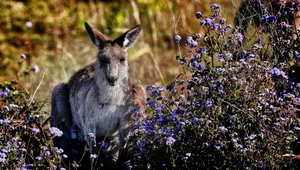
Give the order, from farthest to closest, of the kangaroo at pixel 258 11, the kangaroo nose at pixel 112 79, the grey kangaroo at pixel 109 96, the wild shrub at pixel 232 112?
the grey kangaroo at pixel 109 96 → the kangaroo nose at pixel 112 79 → the kangaroo at pixel 258 11 → the wild shrub at pixel 232 112

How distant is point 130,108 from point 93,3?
6.43 meters

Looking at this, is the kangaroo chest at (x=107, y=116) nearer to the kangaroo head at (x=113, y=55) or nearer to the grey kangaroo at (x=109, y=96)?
the grey kangaroo at (x=109, y=96)

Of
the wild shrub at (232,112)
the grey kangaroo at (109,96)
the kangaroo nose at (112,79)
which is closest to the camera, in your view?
the wild shrub at (232,112)

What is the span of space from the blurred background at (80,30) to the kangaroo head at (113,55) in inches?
164

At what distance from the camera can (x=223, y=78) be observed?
5.51m

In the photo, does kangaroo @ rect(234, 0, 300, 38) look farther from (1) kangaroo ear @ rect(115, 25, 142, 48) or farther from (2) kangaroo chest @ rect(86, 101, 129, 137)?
(2) kangaroo chest @ rect(86, 101, 129, 137)

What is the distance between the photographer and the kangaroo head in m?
6.79

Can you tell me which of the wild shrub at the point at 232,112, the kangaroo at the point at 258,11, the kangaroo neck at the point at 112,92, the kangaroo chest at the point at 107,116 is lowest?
the wild shrub at the point at 232,112

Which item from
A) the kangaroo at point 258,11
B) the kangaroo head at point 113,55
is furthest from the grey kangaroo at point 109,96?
the kangaroo at point 258,11

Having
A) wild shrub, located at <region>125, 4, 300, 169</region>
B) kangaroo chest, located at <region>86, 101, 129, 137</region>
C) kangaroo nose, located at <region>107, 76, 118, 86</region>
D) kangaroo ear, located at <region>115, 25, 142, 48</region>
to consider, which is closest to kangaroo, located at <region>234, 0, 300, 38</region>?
wild shrub, located at <region>125, 4, 300, 169</region>

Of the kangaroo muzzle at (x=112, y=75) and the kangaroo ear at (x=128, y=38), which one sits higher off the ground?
the kangaroo ear at (x=128, y=38)

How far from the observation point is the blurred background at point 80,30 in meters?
11.8

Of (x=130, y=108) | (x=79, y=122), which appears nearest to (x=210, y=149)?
(x=130, y=108)

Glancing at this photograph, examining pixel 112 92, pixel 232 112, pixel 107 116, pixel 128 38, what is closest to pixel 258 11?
pixel 232 112
